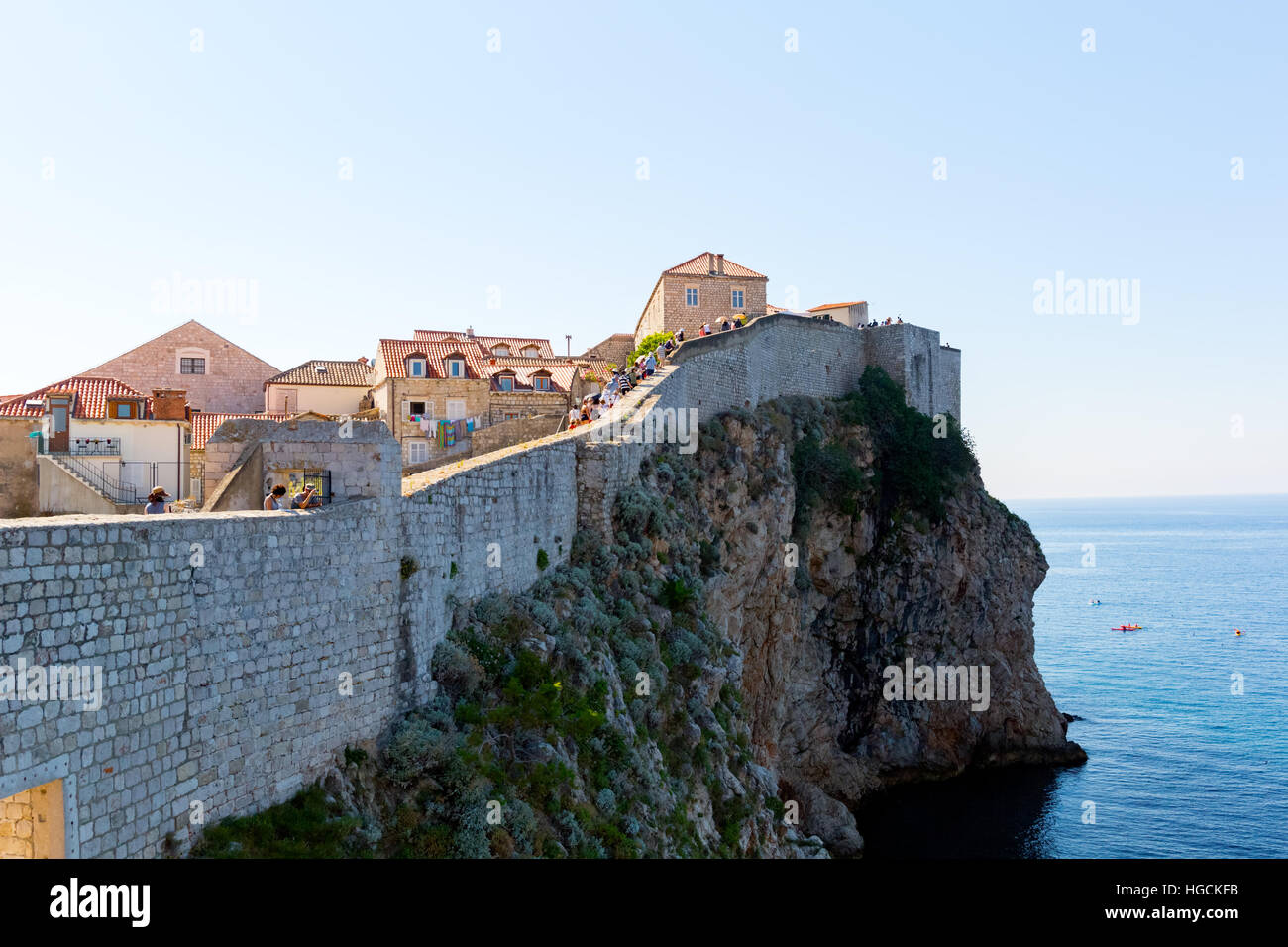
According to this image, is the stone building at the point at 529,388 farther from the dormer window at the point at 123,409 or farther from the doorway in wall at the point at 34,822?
the doorway in wall at the point at 34,822

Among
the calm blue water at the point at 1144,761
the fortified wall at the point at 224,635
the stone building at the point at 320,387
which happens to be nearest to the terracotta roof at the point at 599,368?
the stone building at the point at 320,387

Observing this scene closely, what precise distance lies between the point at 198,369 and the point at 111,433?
1078 centimetres

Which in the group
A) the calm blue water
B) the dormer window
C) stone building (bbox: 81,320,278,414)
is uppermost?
stone building (bbox: 81,320,278,414)

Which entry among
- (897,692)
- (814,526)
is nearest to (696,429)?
(814,526)

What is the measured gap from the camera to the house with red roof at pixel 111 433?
890 inches

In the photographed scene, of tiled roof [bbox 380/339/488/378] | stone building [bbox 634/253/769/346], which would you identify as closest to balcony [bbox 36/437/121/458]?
tiled roof [bbox 380/339/488/378]

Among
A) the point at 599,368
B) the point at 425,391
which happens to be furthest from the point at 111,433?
the point at 599,368

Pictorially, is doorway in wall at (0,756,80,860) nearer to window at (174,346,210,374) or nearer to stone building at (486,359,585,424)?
stone building at (486,359,585,424)

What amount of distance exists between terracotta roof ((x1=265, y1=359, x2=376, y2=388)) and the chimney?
7.34 meters

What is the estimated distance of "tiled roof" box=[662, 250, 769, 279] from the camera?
45625mm

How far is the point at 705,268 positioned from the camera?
1818 inches

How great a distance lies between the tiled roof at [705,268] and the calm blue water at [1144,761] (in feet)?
79.4

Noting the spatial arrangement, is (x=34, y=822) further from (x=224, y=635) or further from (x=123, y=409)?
Result: (x=123, y=409)
